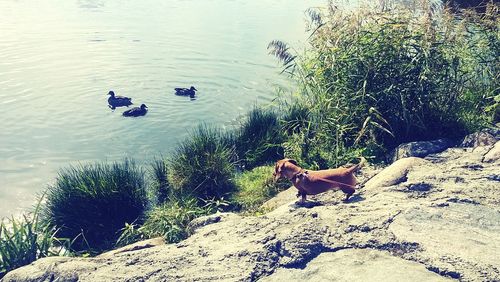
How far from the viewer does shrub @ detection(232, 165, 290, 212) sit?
25.6 ft

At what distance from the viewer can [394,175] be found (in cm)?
595

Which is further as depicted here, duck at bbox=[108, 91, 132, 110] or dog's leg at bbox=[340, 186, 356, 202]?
duck at bbox=[108, 91, 132, 110]

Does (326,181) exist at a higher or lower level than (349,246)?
higher

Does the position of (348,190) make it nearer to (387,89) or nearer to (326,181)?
(326,181)

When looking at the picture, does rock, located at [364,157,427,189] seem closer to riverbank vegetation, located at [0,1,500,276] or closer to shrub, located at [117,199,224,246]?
riverbank vegetation, located at [0,1,500,276]

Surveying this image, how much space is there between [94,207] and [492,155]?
5.74 meters

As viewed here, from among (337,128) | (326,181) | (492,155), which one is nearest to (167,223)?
(326,181)

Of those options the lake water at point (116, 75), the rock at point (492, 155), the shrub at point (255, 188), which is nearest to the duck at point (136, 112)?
the lake water at point (116, 75)

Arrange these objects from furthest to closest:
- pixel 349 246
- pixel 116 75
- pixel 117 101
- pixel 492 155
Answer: pixel 116 75 < pixel 117 101 < pixel 492 155 < pixel 349 246

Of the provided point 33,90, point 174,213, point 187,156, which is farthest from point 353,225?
point 33,90

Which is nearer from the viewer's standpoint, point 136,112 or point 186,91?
point 136,112

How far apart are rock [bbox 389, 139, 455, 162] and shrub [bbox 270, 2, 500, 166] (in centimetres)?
30

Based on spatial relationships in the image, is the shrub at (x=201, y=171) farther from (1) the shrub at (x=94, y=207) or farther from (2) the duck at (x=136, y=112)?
(2) the duck at (x=136, y=112)

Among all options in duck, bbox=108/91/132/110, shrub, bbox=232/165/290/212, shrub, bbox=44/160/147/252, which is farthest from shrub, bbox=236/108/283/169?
duck, bbox=108/91/132/110
